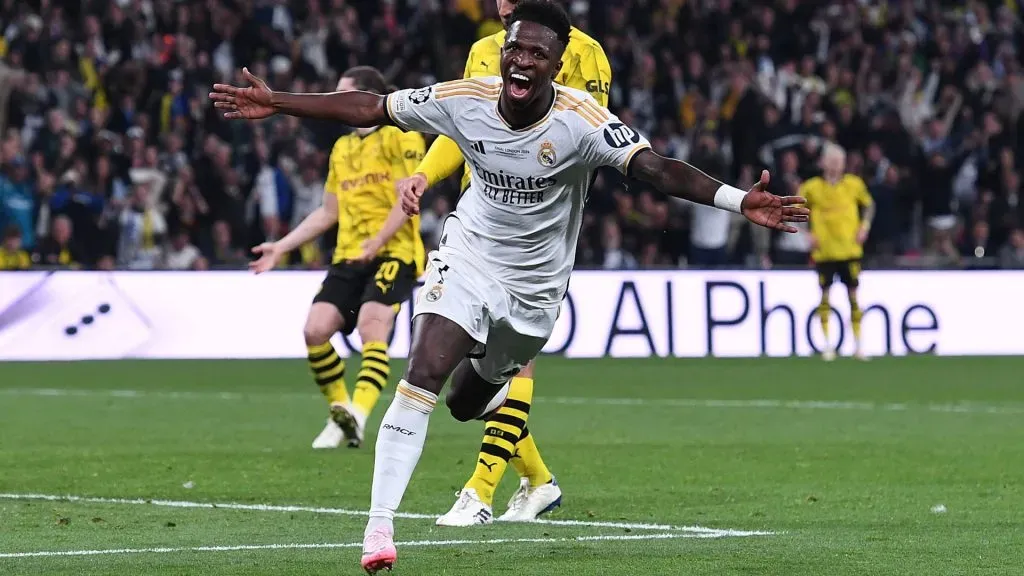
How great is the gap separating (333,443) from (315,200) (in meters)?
11.6

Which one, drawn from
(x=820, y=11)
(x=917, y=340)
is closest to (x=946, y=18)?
(x=820, y=11)

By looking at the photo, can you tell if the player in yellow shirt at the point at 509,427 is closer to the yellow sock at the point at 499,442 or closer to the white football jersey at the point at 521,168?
the yellow sock at the point at 499,442

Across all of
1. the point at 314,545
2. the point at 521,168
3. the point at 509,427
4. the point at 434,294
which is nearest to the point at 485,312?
the point at 434,294

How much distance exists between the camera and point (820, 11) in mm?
28938

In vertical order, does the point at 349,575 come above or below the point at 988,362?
above

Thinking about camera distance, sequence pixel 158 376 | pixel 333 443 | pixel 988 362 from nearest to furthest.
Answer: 1. pixel 333 443
2. pixel 158 376
3. pixel 988 362

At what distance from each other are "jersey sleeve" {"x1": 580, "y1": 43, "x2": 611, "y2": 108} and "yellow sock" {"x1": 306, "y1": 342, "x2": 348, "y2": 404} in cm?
357

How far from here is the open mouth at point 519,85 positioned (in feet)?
23.0

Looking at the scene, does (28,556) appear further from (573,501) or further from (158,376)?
(158,376)

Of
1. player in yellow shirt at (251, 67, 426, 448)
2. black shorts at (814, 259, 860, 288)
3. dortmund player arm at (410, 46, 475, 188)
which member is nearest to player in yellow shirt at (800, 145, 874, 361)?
black shorts at (814, 259, 860, 288)

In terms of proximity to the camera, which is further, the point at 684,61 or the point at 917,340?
the point at 684,61

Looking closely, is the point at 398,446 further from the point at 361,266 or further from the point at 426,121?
the point at 361,266

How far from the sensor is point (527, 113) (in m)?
7.14

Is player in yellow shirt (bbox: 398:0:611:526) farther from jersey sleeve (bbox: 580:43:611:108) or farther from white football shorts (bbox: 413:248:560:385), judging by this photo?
white football shorts (bbox: 413:248:560:385)
